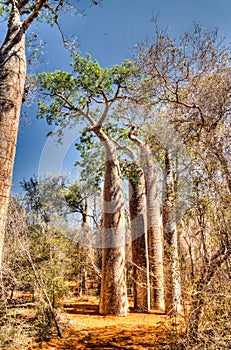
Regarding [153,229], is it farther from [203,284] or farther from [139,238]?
[203,284]

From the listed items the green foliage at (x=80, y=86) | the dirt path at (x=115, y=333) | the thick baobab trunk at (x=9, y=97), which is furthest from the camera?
the green foliage at (x=80, y=86)

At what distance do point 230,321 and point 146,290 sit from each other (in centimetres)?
490

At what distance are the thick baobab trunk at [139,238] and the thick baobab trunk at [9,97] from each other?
17.3 ft

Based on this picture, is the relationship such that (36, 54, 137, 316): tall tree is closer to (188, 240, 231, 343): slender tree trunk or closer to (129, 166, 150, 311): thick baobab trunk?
Result: (129, 166, 150, 311): thick baobab trunk

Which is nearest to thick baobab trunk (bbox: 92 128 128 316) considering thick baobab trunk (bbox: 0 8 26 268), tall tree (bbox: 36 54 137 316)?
tall tree (bbox: 36 54 137 316)

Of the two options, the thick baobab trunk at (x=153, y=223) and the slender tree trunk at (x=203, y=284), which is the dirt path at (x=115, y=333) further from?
the thick baobab trunk at (x=153, y=223)

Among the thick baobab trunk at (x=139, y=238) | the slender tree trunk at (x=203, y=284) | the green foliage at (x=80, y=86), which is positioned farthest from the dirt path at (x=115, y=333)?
the green foliage at (x=80, y=86)

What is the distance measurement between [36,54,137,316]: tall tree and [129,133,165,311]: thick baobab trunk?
895 millimetres

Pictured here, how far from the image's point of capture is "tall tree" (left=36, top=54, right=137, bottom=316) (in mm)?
6219

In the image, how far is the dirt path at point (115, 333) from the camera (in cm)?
345

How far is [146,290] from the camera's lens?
7016 mm

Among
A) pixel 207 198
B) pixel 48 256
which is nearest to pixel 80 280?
pixel 48 256

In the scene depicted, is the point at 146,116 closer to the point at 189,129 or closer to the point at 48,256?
the point at 189,129

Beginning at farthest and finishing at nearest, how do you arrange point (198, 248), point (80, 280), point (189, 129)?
point (80, 280) → point (189, 129) → point (198, 248)
